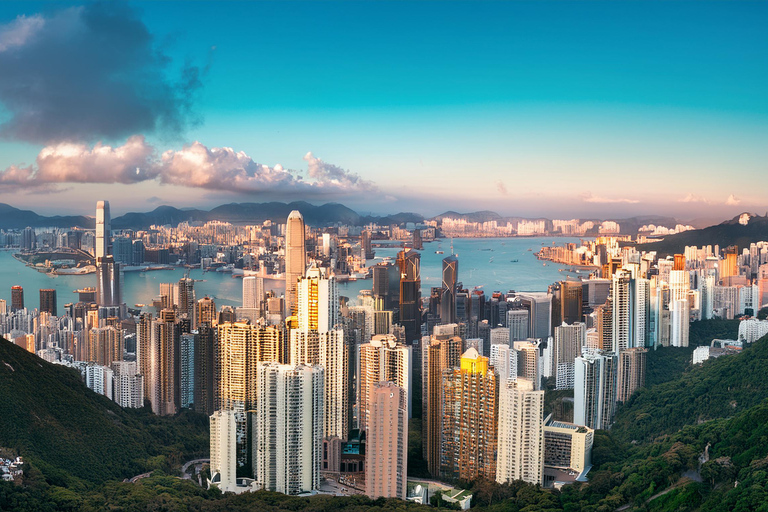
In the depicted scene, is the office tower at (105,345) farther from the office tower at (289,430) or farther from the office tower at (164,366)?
the office tower at (289,430)

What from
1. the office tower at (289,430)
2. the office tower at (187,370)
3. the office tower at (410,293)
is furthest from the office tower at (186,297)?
the office tower at (289,430)

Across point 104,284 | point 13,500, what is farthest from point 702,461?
point 104,284

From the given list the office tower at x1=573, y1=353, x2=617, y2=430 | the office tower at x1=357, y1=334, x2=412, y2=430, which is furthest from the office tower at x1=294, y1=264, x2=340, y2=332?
the office tower at x1=573, y1=353, x2=617, y2=430

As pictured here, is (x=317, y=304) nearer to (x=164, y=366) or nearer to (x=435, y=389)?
(x=435, y=389)

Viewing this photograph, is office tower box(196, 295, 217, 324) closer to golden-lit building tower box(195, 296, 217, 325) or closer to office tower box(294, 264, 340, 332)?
golden-lit building tower box(195, 296, 217, 325)

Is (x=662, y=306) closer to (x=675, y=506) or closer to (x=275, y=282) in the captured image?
(x=275, y=282)

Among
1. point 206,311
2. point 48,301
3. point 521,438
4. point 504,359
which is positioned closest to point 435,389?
point 521,438

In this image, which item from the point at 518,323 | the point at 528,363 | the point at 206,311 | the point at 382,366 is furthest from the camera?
the point at 518,323
